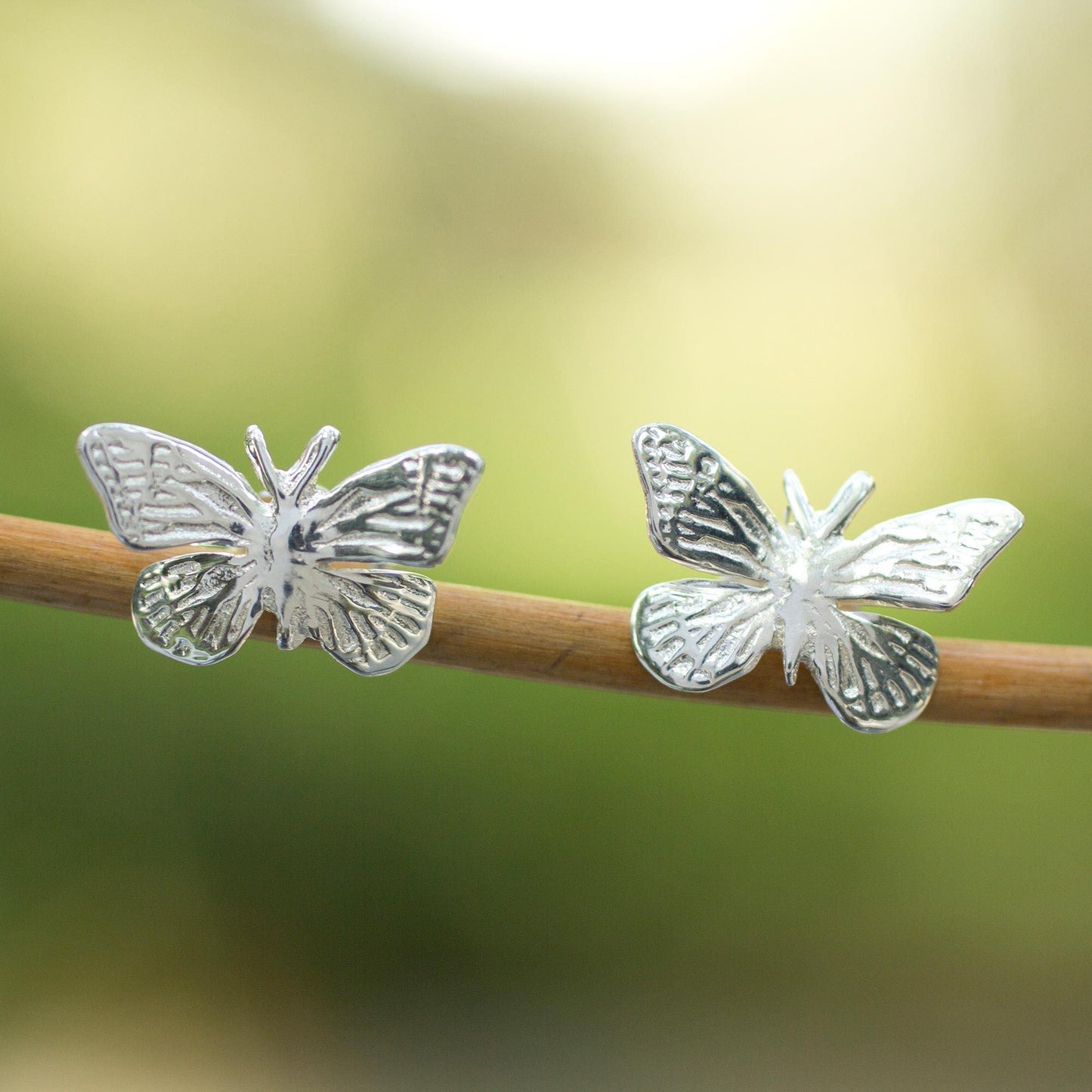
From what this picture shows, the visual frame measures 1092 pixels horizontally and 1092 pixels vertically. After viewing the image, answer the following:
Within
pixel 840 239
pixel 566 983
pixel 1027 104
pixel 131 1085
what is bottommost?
pixel 131 1085

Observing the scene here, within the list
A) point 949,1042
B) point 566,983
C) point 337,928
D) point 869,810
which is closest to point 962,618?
point 869,810

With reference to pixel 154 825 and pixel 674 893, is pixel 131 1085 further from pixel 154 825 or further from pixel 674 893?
pixel 674 893

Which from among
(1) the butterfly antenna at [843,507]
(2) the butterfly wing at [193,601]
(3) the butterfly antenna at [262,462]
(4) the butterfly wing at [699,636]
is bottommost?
(2) the butterfly wing at [193,601]

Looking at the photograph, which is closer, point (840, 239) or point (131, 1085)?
point (131, 1085)

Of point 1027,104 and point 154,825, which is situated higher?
point 1027,104

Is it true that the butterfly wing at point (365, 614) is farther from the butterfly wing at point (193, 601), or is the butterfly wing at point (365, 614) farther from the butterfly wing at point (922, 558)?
the butterfly wing at point (922, 558)

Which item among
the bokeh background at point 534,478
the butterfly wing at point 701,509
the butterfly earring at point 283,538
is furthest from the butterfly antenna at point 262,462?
the bokeh background at point 534,478

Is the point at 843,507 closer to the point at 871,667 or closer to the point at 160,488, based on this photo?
the point at 871,667
